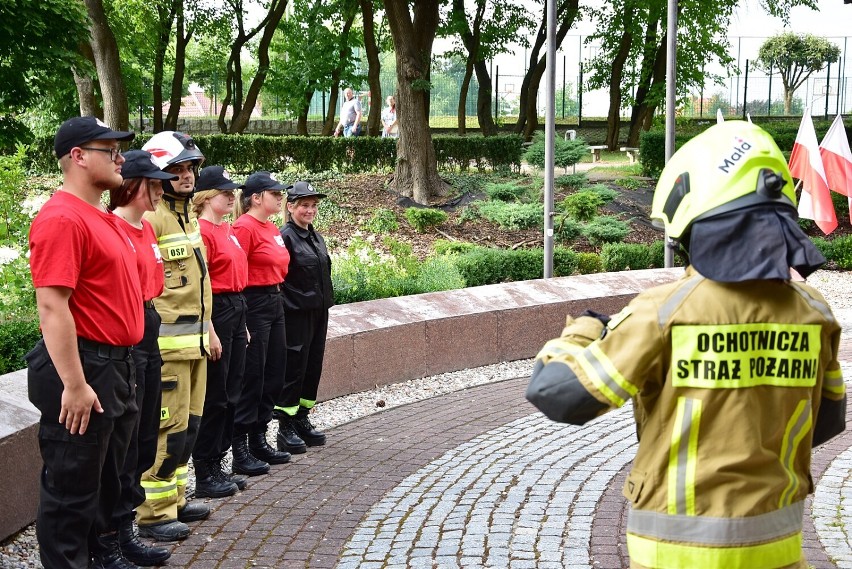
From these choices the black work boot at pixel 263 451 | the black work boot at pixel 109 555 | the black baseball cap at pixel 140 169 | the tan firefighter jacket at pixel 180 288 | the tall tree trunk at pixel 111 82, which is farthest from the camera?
the tall tree trunk at pixel 111 82

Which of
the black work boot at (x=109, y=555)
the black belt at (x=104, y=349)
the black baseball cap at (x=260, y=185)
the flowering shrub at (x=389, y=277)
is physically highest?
the black baseball cap at (x=260, y=185)

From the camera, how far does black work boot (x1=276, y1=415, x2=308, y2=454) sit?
7613 mm

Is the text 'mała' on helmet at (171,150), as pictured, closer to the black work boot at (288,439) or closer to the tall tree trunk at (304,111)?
the black work boot at (288,439)

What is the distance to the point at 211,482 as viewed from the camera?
259 inches

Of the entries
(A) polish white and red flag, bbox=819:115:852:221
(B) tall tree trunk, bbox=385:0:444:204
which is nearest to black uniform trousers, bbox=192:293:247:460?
(A) polish white and red flag, bbox=819:115:852:221

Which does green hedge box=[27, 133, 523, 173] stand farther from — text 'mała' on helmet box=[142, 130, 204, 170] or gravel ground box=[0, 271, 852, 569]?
text 'mała' on helmet box=[142, 130, 204, 170]

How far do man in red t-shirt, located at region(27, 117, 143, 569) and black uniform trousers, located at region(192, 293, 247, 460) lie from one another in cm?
165

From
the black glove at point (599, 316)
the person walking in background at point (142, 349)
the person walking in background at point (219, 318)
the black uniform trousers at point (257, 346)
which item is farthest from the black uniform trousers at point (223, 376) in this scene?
the black glove at point (599, 316)

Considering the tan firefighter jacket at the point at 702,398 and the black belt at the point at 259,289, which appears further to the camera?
the black belt at the point at 259,289

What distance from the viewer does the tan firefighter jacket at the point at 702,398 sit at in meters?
2.78

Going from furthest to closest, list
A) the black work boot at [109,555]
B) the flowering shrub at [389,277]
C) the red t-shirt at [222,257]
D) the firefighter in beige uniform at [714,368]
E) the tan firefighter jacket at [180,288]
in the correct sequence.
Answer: the flowering shrub at [389,277], the red t-shirt at [222,257], the tan firefighter jacket at [180,288], the black work boot at [109,555], the firefighter in beige uniform at [714,368]

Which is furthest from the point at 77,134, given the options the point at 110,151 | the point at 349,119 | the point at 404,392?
the point at 349,119

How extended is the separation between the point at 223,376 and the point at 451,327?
4207 millimetres

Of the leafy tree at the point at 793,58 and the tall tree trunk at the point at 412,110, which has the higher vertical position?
the leafy tree at the point at 793,58
